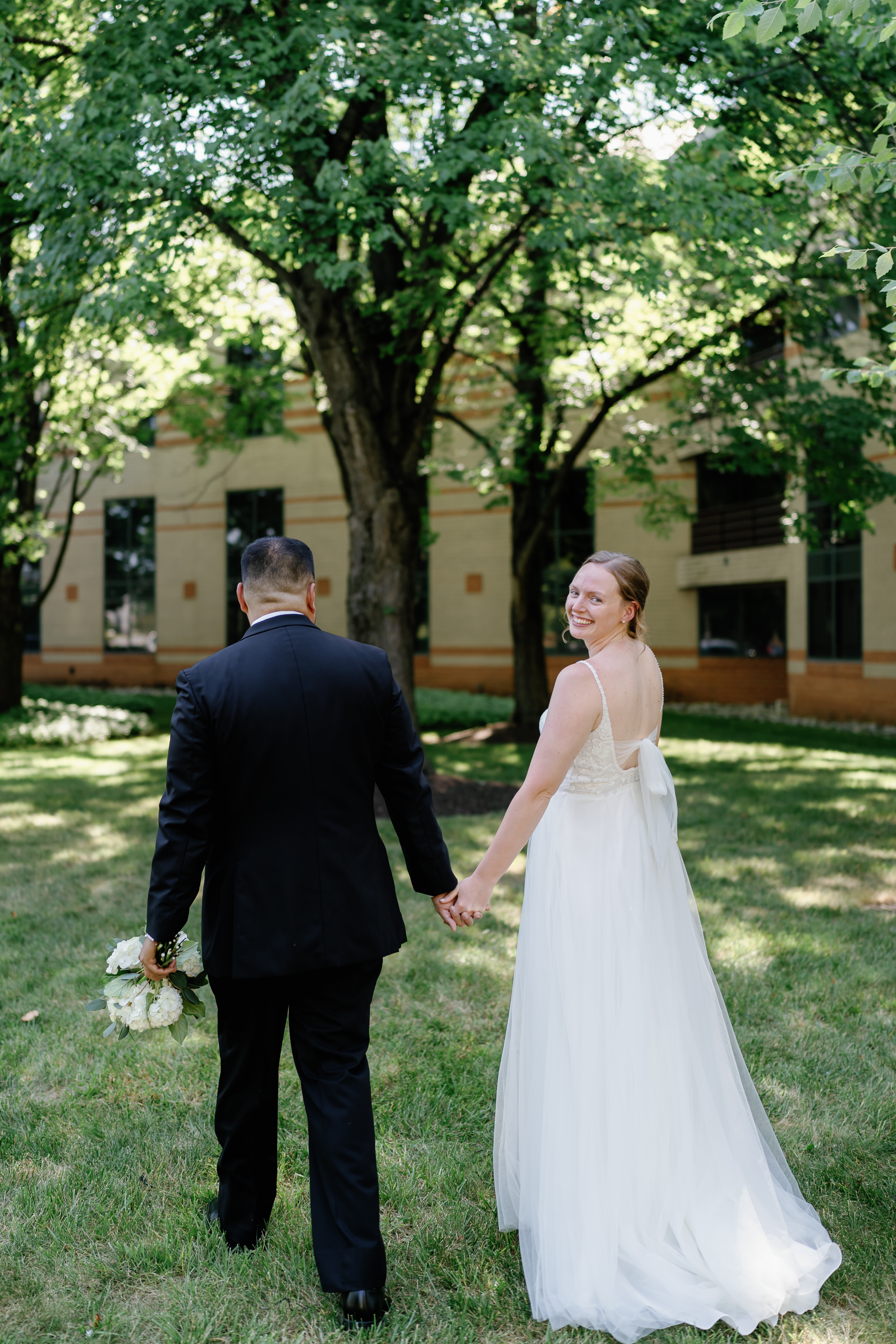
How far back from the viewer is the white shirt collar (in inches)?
116

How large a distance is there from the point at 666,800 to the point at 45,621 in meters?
30.5

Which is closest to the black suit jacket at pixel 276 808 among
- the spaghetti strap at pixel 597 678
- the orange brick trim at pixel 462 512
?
the spaghetti strap at pixel 597 678

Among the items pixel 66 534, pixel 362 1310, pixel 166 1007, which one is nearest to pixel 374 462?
pixel 166 1007

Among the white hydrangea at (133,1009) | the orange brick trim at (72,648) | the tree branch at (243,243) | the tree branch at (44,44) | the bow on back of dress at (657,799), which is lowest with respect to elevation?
the white hydrangea at (133,1009)

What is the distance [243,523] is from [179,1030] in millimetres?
25469

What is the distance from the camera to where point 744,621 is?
917 inches

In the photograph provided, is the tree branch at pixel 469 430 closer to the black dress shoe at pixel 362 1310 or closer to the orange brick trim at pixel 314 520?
the orange brick trim at pixel 314 520

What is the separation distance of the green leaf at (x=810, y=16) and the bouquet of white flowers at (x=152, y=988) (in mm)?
3419

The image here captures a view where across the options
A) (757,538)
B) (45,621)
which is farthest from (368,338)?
(45,621)

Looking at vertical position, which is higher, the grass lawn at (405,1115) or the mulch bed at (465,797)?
the mulch bed at (465,797)

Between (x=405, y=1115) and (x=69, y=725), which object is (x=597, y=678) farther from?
(x=69, y=725)

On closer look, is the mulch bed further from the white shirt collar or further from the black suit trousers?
the white shirt collar

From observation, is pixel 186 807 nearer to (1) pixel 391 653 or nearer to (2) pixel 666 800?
(2) pixel 666 800

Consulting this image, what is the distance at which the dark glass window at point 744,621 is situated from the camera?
900 inches
